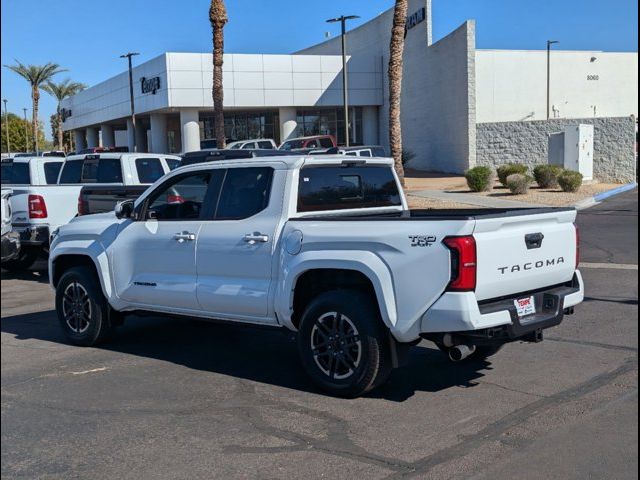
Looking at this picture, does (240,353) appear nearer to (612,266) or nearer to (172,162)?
(612,266)

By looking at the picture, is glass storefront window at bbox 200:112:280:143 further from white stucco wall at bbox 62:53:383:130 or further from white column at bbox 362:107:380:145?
white column at bbox 362:107:380:145

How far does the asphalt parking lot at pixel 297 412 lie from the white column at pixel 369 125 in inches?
1732

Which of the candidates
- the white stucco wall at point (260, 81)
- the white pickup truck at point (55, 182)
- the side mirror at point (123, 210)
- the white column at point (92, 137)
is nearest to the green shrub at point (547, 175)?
the white pickup truck at point (55, 182)

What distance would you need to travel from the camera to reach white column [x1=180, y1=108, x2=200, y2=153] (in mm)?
47156

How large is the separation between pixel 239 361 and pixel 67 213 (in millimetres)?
7148

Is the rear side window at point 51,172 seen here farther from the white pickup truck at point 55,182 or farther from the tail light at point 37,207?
the tail light at point 37,207

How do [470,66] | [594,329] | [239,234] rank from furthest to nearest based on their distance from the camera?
[470,66], [594,329], [239,234]

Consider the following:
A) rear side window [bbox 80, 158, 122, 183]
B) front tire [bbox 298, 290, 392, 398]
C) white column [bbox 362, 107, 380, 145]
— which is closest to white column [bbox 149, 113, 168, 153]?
white column [bbox 362, 107, 380, 145]

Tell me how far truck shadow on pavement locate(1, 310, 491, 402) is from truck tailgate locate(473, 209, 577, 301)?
1.14 meters

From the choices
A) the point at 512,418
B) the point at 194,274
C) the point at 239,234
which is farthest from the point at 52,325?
the point at 512,418

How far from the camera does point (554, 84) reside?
150ft

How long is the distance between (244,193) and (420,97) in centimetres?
3684

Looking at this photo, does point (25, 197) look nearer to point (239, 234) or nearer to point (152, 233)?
point (152, 233)

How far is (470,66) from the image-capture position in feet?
119
